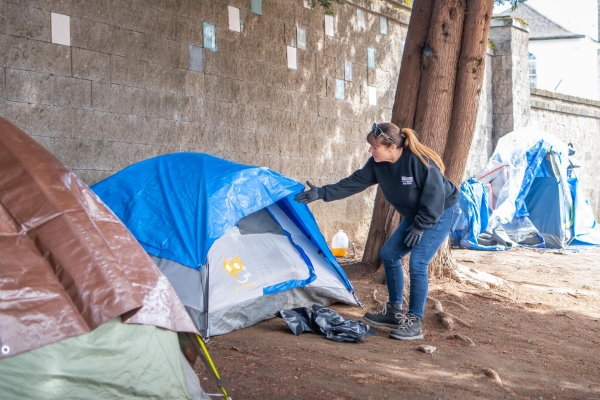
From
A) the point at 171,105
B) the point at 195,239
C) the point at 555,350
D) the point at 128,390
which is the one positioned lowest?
the point at 555,350

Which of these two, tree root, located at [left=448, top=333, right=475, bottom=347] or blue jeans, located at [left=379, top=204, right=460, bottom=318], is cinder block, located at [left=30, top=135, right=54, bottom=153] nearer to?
blue jeans, located at [left=379, top=204, right=460, bottom=318]

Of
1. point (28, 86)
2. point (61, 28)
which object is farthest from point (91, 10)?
point (28, 86)

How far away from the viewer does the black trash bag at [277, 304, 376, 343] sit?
179 inches

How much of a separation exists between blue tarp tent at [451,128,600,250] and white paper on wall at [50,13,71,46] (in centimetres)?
618

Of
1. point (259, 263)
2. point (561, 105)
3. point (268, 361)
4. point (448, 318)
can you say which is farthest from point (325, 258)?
point (561, 105)

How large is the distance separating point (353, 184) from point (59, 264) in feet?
8.61

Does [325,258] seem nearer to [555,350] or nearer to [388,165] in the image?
[388,165]

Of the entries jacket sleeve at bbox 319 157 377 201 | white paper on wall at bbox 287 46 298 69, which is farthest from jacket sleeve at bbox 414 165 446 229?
white paper on wall at bbox 287 46 298 69

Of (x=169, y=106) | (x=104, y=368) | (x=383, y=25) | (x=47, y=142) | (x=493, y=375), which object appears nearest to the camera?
(x=104, y=368)

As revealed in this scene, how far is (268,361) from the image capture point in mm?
3934

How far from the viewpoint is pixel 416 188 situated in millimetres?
4496

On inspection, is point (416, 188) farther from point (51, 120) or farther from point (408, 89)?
point (51, 120)

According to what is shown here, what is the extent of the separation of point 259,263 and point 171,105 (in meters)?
2.50

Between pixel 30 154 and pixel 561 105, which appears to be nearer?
pixel 30 154
